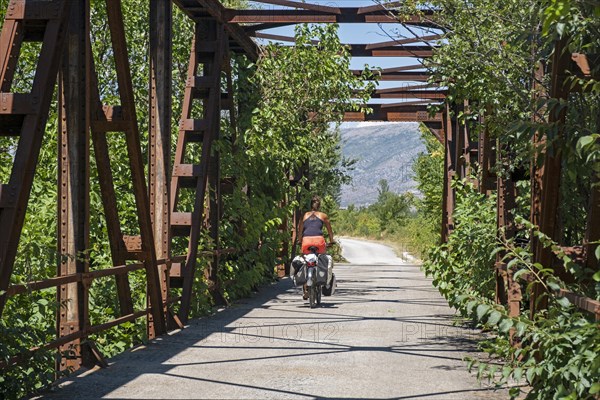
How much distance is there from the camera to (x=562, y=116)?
7867mm

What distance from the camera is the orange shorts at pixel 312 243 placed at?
17.9 metres

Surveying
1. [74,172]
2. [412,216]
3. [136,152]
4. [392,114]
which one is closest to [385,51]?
[392,114]

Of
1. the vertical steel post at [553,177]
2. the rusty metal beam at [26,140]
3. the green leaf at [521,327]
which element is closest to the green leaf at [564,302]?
the green leaf at [521,327]

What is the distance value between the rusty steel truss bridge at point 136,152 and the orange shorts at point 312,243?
55.1 inches

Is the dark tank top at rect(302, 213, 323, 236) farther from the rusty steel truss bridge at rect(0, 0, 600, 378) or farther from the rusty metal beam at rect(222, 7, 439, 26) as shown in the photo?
the rusty metal beam at rect(222, 7, 439, 26)

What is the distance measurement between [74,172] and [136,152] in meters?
1.65

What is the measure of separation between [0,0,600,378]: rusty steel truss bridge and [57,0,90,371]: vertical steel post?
0.01 meters

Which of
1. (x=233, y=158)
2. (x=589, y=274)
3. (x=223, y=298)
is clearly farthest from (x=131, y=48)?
(x=589, y=274)

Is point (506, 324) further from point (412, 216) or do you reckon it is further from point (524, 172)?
point (412, 216)

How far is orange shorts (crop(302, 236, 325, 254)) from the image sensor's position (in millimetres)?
17906

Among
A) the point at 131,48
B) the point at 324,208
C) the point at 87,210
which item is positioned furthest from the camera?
the point at 324,208

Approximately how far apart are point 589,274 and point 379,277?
22.6 meters

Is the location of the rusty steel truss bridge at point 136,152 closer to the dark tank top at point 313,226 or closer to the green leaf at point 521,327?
the green leaf at point 521,327

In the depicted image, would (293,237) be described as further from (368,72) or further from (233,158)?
(233,158)
